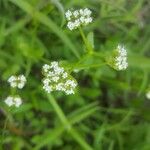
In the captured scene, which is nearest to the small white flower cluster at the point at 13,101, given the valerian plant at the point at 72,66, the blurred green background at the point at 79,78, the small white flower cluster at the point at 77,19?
the valerian plant at the point at 72,66

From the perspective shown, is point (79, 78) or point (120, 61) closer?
point (120, 61)

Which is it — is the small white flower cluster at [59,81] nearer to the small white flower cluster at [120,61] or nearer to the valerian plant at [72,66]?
the valerian plant at [72,66]

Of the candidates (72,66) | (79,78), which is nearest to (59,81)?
(72,66)

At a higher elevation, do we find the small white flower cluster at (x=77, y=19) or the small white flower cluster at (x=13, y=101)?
the small white flower cluster at (x=77, y=19)

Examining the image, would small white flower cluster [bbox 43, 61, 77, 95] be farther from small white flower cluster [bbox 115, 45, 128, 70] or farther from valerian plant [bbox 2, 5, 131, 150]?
small white flower cluster [bbox 115, 45, 128, 70]

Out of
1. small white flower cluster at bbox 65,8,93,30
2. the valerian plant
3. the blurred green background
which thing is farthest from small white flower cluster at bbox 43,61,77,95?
the blurred green background

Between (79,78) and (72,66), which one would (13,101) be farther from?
(79,78)
